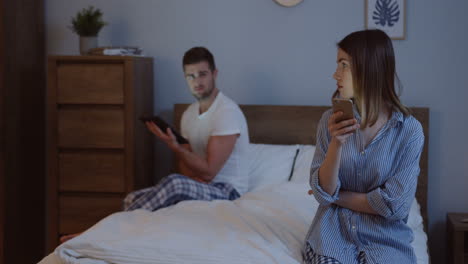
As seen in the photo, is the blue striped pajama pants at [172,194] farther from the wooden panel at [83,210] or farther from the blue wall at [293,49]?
the blue wall at [293,49]

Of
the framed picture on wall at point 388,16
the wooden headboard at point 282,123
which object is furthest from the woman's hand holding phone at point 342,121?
the framed picture on wall at point 388,16

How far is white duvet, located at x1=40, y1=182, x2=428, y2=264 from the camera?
195cm

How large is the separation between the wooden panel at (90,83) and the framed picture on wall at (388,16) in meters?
1.33

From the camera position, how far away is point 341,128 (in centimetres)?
180

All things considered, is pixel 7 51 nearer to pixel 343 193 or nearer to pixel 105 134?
pixel 105 134

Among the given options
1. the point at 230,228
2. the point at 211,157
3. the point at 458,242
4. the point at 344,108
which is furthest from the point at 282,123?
the point at 344,108

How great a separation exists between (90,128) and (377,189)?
1899 millimetres

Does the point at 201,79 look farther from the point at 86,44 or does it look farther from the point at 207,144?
the point at 86,44

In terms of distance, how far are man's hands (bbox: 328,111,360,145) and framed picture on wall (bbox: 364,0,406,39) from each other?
171 cm

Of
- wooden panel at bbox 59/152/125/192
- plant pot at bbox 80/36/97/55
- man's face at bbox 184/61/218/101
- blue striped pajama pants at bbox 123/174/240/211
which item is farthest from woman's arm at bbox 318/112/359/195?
plant pot at bbox 80/36/97/55

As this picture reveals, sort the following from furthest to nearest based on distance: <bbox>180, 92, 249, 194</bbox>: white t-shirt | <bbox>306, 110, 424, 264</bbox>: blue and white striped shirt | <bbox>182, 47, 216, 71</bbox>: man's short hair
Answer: <bbox>182, 47, 216, 71</bbox>: man's short hair < <bbox>180, 92, 249, 194</bbox>: white t-shirt < <bbox>306, 110, 424, 264</bbox>: blue and white striped shirt

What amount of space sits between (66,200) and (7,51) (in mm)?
837

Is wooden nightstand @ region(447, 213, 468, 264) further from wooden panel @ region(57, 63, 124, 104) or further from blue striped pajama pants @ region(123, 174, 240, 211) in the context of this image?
wooden panel @ region(57, 63, 124, 104)

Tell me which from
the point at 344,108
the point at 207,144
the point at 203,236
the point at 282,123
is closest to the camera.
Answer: the point at 344,108
